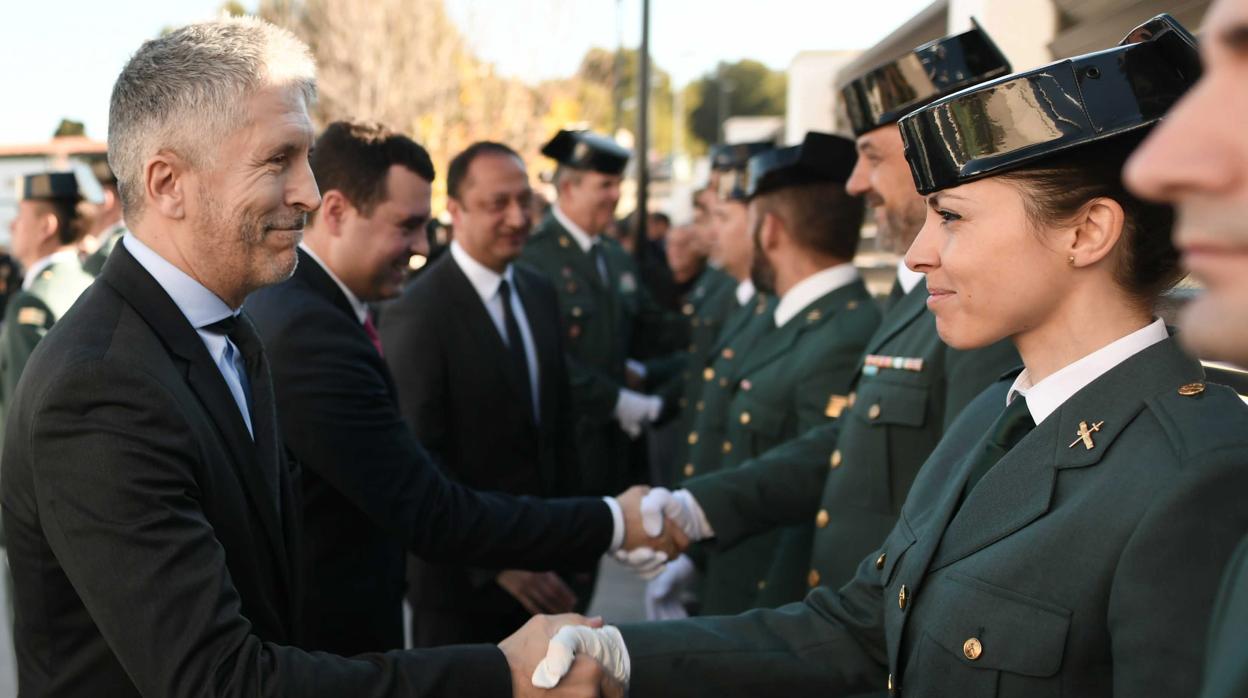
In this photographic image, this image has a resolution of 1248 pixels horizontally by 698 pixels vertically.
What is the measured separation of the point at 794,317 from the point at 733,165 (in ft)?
7.32

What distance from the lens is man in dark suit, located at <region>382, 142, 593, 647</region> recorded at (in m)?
3.63

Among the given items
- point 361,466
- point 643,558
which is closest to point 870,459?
point 643,558

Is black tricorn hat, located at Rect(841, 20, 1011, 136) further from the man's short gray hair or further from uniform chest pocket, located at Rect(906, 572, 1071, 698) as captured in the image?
the man's short gray hair

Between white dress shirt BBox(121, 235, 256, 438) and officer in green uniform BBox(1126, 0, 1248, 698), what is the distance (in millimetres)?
1537

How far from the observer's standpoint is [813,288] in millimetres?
3770

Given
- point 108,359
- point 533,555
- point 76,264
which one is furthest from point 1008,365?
point 76,264

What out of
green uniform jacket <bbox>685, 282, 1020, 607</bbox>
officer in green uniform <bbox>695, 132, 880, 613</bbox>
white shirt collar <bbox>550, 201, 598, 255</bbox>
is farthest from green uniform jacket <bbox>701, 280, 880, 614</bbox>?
white shirt collar <bbox>550, 201, 598, 255</bbox>

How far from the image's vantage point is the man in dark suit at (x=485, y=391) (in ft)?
11.9

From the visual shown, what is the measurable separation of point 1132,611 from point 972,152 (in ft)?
2.33

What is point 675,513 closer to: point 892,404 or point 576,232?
point 892,404

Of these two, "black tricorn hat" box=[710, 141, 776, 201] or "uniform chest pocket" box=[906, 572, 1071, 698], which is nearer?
"uniform chest pocket" box=[906, 572, 1071, 698]

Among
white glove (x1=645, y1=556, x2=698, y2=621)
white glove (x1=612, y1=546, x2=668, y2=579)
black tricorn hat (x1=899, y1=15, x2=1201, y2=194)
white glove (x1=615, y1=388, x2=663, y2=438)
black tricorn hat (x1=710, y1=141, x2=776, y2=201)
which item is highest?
black tricorn hat (x1=899, y1=15, x2=1201, y2=194)

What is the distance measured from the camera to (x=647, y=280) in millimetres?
10203

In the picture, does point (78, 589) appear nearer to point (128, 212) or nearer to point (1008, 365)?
point (128, 212)
